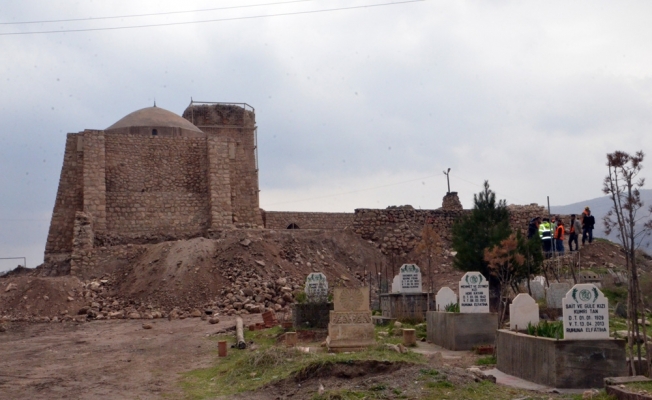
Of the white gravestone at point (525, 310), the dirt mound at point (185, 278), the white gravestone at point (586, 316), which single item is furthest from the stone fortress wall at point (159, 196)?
the white gravestone at point (586, 316)

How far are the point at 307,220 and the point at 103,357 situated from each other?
62.9 ft

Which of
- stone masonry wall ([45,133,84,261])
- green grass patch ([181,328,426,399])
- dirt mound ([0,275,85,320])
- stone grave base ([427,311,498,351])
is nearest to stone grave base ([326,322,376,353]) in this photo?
green grass patch ([181,328,426,399])

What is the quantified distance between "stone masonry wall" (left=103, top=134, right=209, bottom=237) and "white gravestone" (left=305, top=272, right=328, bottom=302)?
415 inches

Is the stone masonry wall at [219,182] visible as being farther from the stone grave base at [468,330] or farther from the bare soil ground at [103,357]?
the stone grave base at [468,330]

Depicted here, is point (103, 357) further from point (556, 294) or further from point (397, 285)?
point (556, 294)

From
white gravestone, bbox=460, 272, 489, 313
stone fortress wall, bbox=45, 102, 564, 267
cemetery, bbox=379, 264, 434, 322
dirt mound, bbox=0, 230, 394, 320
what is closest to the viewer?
white gravestone, bbox=460, 272, 489, 313

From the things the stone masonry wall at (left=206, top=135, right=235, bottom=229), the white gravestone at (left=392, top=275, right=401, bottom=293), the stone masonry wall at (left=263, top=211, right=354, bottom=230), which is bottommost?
the white gravestone at (left=392, top=275, right=401, bottom=293)

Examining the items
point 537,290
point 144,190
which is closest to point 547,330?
point 537,290

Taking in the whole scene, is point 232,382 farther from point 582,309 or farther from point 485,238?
point 485,238

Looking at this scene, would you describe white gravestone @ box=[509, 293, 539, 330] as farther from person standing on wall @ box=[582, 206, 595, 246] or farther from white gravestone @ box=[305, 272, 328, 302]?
person standing on wall @ box=[582, 206, 595, 246]

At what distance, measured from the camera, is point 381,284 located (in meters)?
20.1

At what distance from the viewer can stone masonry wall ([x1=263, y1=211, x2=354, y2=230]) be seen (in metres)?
31.2

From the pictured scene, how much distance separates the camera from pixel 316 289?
16.3 m

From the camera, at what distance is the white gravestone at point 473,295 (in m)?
12.1
